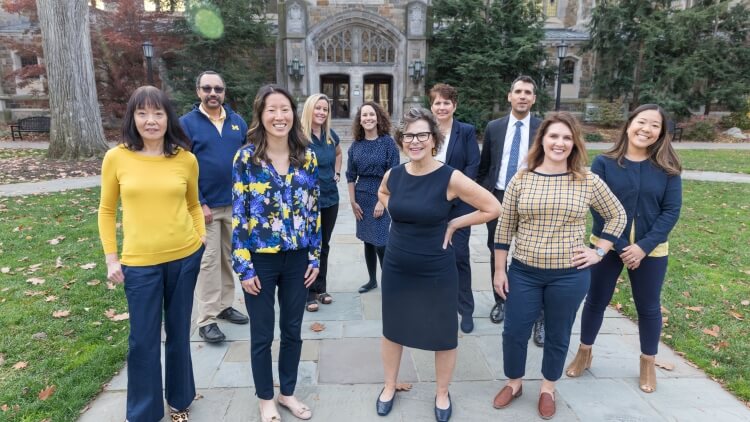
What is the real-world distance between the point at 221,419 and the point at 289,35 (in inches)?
840

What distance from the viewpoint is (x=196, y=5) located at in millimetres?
20078

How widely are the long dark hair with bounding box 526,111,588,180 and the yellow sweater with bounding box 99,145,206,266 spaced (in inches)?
82.8

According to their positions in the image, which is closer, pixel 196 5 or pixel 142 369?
pixel 142 369

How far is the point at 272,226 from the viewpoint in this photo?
2.62 meters

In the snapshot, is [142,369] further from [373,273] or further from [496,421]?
[373,273]

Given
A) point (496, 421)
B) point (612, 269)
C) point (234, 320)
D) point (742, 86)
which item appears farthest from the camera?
point (742, 86)

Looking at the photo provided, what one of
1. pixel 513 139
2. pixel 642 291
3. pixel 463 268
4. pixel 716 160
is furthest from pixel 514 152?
pixel 716 160

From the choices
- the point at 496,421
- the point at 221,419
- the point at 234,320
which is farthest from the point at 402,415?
the point at 234,320

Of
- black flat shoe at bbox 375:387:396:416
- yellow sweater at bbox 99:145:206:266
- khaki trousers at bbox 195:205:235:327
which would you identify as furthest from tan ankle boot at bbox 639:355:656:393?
khaki trousers at bbox 195:205:235:327

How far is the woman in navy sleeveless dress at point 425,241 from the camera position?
2.63 meters

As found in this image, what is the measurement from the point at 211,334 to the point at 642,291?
3.25 meters

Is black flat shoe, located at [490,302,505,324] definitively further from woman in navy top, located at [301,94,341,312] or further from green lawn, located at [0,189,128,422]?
green lawn, located at [0,189,128,422]

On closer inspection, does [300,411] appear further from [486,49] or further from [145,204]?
[486,49]

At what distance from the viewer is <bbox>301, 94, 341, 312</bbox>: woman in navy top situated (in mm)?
4086
